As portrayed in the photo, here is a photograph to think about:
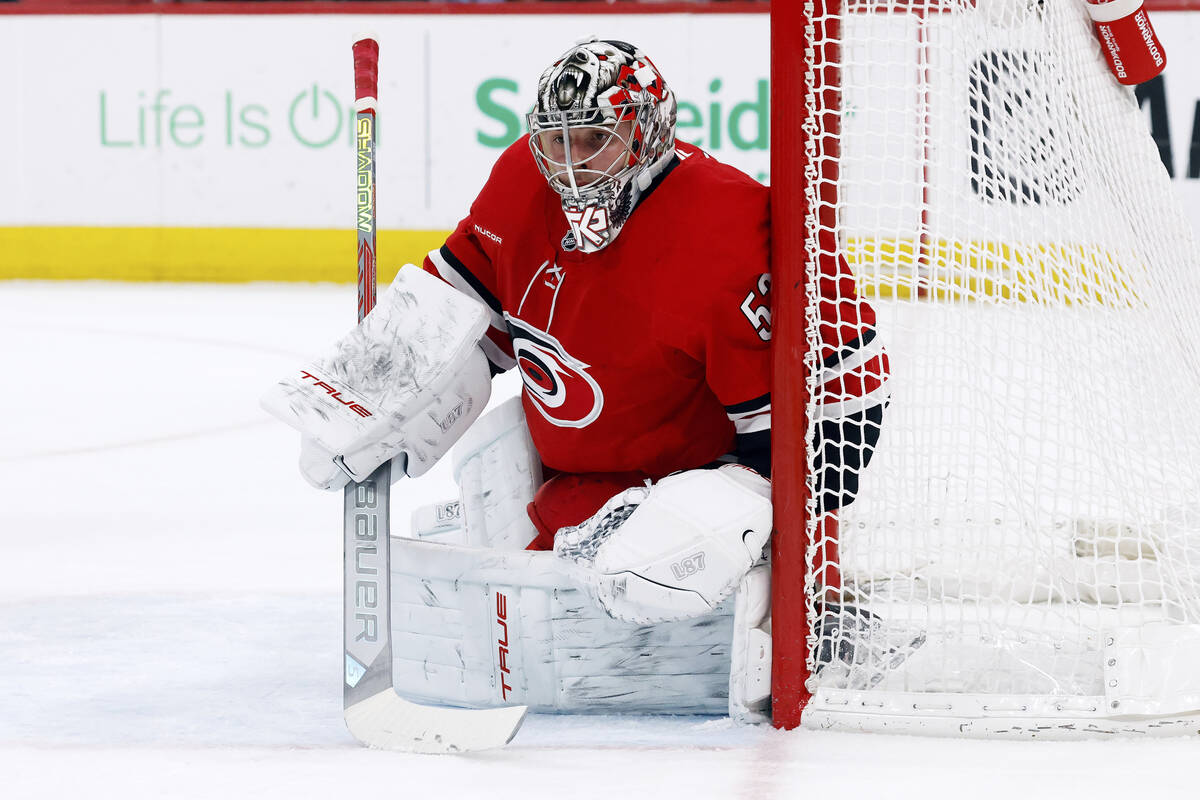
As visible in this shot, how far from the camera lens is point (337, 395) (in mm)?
1745

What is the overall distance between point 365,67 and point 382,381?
38 cm

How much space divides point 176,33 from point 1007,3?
17.8ft

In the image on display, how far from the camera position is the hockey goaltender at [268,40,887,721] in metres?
1.56

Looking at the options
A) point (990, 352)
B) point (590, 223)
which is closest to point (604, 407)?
point (590, 223)

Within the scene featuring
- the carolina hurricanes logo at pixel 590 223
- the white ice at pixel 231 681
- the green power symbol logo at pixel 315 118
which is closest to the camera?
the white ice at pixel 231 681

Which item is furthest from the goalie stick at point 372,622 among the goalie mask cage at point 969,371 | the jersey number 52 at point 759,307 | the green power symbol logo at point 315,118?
the green power symbol logo at point 315,118

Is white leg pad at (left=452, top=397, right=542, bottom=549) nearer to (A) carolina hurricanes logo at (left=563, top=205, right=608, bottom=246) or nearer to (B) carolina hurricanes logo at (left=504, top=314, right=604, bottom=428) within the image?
(B) carolina hurricanes logo at (left=504, top=314, right=604, bottom=428)

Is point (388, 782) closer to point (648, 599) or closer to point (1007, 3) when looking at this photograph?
point (648, 599)

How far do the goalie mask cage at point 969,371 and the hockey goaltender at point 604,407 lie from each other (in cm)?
5

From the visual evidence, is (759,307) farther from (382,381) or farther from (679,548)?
(382,381)

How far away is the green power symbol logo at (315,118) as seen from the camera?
642 centimetres

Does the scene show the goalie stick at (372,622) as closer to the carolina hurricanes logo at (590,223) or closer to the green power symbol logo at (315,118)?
the carolina hurricanes logo at (590,223)

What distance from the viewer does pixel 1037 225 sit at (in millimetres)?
1673

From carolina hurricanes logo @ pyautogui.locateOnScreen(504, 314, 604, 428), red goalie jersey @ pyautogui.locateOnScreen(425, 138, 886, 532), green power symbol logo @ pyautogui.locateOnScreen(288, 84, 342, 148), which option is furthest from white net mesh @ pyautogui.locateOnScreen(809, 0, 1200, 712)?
green power symbol logo @ pyautogui.locateOnScreen(288, 84, 342, 148)
